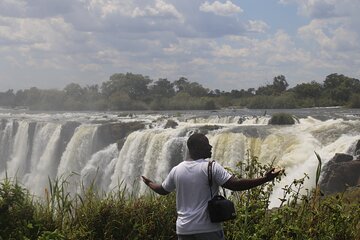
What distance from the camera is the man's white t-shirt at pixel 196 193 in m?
3.45

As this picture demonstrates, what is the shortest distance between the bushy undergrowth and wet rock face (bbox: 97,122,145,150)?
17503mm

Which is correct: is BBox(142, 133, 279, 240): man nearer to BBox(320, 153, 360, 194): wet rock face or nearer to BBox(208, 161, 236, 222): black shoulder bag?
BBox(208, 161, 236, 222): black shoulder bag

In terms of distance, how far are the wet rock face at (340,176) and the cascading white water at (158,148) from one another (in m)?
0.44

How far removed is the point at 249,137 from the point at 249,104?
2537cm

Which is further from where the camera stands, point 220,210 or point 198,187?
point 198,187

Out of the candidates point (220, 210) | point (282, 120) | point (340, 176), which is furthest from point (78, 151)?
point (220, 210)

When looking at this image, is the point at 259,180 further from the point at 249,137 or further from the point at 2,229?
the point at 249,137

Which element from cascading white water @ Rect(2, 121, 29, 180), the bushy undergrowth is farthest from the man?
cascading white water @ Rect(2, 121, 29, 180)

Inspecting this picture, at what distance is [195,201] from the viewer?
350cm

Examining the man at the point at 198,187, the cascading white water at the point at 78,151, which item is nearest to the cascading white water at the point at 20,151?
the cascading white water at the point at 78,151

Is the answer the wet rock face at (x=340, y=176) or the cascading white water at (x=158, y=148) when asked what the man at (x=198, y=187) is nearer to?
the cascading white water at (x=158, y=148)

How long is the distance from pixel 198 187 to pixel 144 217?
3.06 feet

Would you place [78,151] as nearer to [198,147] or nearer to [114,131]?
[114,131]

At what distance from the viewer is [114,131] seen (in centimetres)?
2242
